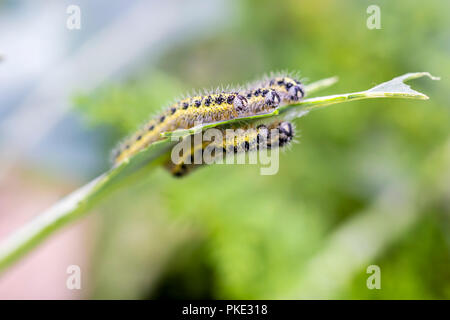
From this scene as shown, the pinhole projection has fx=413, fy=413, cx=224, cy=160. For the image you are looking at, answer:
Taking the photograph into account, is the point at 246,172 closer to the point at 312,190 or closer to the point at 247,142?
the point at 312,190

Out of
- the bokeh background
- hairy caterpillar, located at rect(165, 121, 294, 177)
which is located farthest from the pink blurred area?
hairy caterpillar, located at rect(165, 121, 294, 177)

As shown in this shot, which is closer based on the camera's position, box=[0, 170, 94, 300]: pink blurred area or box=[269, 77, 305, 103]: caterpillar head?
box=[269, 77, 305, 103]: caterpillar head

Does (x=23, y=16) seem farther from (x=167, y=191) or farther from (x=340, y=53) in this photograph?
(x=340, y=53)

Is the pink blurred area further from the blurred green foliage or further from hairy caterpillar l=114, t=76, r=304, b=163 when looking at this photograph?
hairy caterpillar l=114, t=76, r=304, b=163

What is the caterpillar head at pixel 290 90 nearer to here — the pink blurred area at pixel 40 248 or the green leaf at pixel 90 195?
the green leaf at pixel 90 195

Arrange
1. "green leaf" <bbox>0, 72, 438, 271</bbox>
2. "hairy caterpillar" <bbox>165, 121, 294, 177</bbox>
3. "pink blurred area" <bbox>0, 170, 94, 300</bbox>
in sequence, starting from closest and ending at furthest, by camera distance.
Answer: "green leaf" <bbox>0, 72, 438, 271</bbox>, "hairy caterpillar" <bbox>165, 121, 294, 177</bbox>, "pink blurred area" <bbox>0, 170, 94, 300</bbox>

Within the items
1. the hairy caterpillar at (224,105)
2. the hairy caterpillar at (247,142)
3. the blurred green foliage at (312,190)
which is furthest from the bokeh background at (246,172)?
the hairy caterpillar at (247,142)
